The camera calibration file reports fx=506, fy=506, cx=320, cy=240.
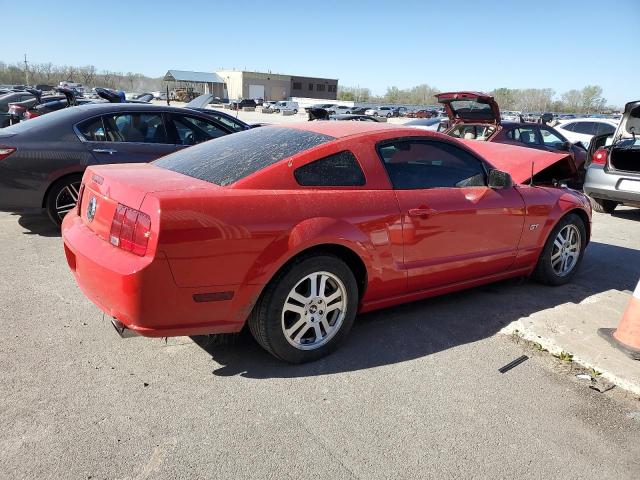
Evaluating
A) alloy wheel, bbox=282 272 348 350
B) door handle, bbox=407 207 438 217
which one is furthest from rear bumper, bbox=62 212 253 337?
door handle, bbox=407 207 438 217

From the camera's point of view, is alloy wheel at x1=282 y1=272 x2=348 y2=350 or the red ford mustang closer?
the red ford mustang

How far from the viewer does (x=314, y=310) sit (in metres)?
3.20

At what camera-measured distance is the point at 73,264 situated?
10.6 ft

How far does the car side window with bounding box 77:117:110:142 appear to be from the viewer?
592 cm

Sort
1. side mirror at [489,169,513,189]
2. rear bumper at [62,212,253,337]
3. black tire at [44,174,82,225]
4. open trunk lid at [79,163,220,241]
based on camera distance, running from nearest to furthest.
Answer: rear bumper at [62,212,253,337] → open trunk lid at [79,163,220,241] → side mirror at [489,169,513,189] → black tire at [44,174,82,225]

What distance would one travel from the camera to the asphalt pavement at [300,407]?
235cm

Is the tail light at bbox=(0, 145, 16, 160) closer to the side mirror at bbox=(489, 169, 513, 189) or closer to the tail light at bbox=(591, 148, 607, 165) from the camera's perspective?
the side mirror at bbox=(489, 169, 513, 189)

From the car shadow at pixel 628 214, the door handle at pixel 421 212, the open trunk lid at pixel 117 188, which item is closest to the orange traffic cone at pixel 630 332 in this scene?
the door handle at pixel 421 212

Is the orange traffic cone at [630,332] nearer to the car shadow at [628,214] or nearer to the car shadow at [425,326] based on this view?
the car shadow at [425,326]

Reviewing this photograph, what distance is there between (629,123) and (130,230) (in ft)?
28.1

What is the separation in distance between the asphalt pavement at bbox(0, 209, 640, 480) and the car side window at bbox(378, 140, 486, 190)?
1.08 metres

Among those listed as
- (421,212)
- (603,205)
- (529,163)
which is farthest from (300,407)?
(603,205)

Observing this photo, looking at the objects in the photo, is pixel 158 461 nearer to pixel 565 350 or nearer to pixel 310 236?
pixel 310 236

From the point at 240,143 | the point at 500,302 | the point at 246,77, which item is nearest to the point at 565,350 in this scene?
the point at 500,302
